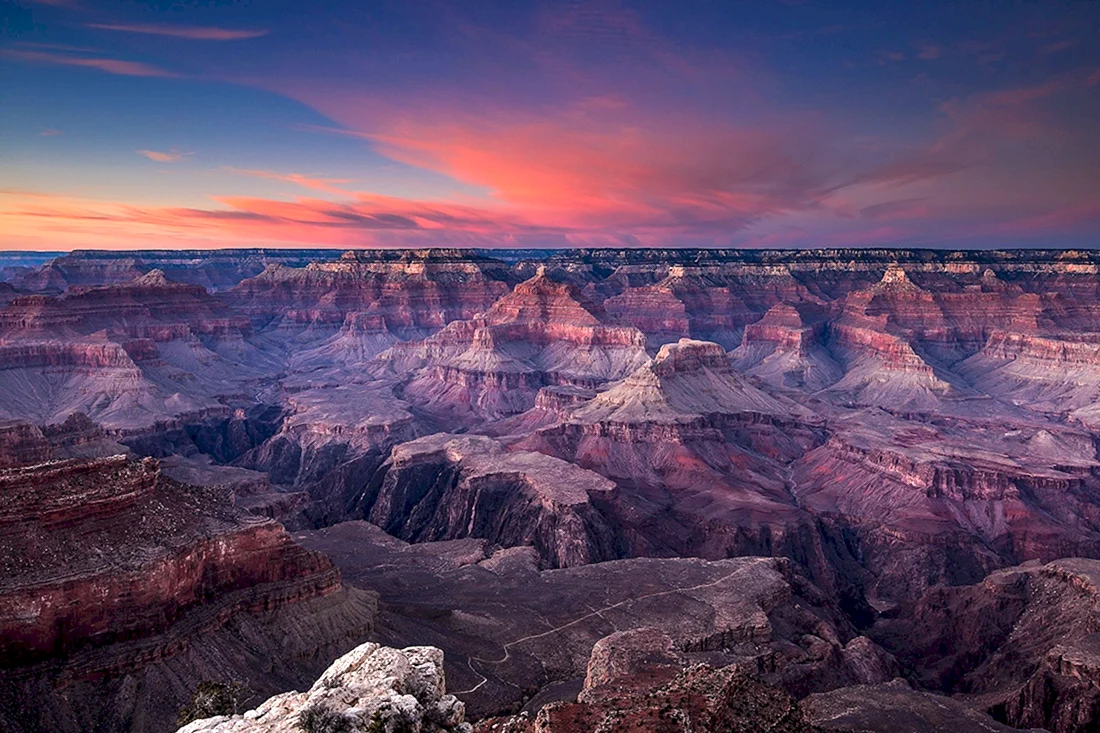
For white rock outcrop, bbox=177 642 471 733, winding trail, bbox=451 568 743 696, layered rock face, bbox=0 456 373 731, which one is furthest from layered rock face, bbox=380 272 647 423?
white rock outcrop, bbox=177 642 471 733

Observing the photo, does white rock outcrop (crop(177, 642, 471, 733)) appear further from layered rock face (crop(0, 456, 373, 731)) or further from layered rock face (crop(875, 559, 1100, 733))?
layered rock face (crop(875, 559, 1100, 733))

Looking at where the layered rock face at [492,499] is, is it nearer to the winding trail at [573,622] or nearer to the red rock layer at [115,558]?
the winding trail at [573,622]

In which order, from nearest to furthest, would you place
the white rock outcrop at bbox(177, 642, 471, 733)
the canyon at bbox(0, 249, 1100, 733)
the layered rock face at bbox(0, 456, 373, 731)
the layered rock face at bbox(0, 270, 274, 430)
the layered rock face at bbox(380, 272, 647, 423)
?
1. the white rock outcrop at bbox(177, 642, 471, 733)
2. the layered rock face at bbox(0, 456, 373, 731)
3. the canyon at bbox(0, 249, 1100, 733)
4. the layered rock face at bbox(0, 270, 274, 430)
5. the layered rock face at bbox(380, 272, 647, 423)

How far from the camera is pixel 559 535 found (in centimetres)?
9619

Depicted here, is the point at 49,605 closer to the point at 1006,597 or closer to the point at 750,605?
the point at 750,605

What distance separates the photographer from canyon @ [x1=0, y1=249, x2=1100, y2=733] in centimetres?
4356

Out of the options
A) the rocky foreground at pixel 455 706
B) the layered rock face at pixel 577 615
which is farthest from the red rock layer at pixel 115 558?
the rocky foreground at pixel 455 706

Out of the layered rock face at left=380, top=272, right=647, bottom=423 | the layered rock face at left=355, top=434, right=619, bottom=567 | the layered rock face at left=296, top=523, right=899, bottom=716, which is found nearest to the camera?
the layered rock face at left=296, top=523, right=899, bottom=716

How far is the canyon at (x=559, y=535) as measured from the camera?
4356 centimetres

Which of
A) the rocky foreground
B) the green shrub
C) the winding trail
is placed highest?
the rocky foreground

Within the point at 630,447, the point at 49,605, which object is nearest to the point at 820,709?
the point at 49,605

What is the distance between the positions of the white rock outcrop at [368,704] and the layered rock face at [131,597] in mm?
24973

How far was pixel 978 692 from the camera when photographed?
216 feet

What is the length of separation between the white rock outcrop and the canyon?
0.20 m
